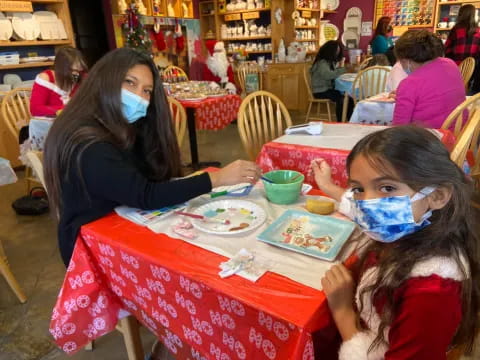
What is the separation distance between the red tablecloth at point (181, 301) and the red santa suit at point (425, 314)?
130mm

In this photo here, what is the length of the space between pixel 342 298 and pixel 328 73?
4.29 meters

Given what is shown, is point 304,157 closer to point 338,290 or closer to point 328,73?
point 338,290

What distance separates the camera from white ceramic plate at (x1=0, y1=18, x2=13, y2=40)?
12.1 feet

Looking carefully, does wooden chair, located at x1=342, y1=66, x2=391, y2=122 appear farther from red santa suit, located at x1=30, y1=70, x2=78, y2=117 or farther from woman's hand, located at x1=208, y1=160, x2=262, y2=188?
woman's hand, located at x1=208, y1=160, x2=262, y2=188

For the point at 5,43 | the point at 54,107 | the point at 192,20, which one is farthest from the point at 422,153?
the point at 192,20

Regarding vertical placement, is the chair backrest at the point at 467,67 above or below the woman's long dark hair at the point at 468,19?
below

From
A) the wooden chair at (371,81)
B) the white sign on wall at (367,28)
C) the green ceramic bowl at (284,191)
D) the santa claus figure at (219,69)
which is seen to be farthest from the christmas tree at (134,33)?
the white sign on wall at (367,28)

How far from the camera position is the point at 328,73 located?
14.9ft

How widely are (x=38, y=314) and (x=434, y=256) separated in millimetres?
1821

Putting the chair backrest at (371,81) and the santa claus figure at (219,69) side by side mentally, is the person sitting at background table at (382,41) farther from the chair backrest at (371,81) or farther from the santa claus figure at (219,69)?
the santa claus figure at (219,69)

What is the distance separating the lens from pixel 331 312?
0.70 meters

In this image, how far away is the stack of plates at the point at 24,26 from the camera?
12.5ft

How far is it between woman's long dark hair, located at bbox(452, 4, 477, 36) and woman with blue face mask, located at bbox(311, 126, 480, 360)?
4.55 meters

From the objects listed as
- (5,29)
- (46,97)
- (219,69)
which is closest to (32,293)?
(46,97)
